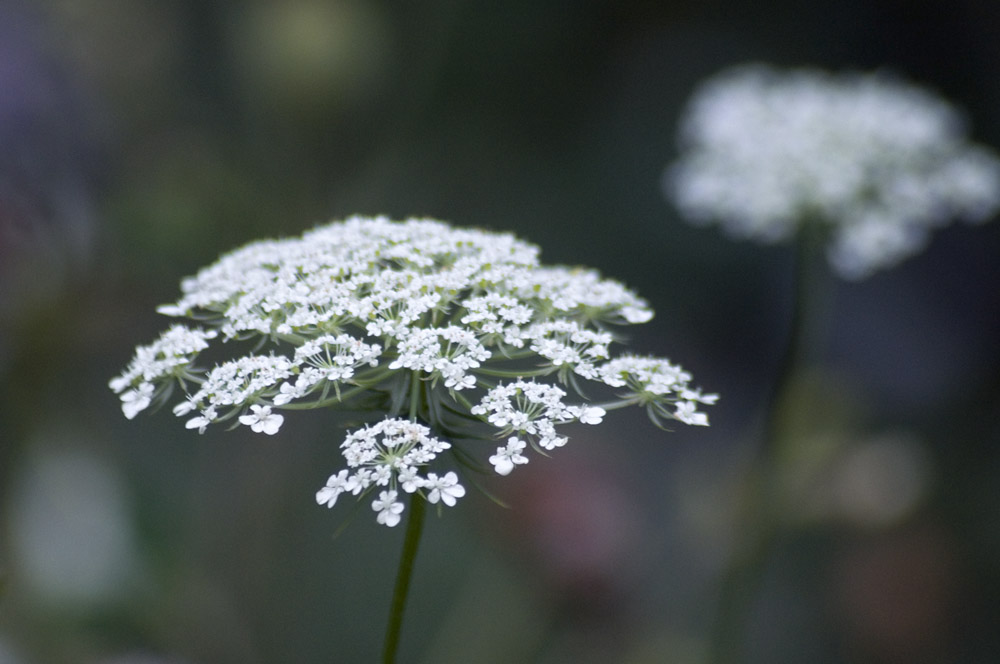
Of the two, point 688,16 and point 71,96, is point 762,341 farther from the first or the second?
point 71,96

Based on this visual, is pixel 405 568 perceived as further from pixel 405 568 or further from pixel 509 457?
pixel 509 457

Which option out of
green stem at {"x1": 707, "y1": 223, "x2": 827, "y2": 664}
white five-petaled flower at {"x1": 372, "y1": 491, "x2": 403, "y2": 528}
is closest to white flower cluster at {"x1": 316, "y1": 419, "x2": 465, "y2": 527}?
white five-petaled flower at {"x1": 372, "y1": 491, "x2": 403, "y2": 528}

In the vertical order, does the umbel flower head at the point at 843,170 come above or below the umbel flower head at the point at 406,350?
above

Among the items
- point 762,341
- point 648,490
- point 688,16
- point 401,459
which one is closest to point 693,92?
point 688,16

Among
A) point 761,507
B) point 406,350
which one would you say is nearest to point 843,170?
point 761,507

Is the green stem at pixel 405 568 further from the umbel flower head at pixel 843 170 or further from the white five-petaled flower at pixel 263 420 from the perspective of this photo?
the umbel flower head at pixel 843 170

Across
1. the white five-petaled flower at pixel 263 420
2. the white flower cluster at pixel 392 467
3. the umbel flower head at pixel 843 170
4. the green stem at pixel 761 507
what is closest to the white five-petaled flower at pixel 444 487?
the white flower cluster at pixel 392 467
